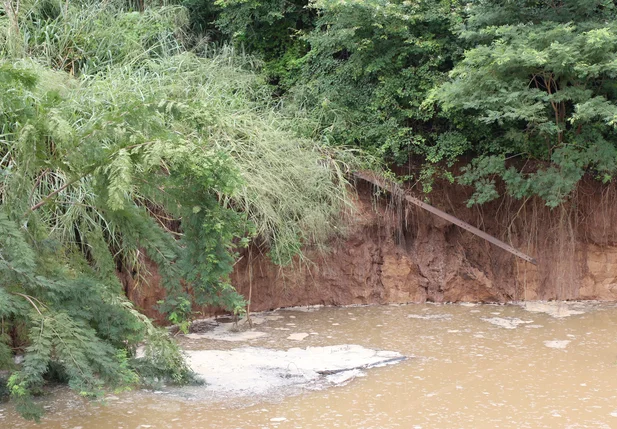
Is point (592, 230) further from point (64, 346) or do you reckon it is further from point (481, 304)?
point (64, 346)

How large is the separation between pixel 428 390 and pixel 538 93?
4.05m

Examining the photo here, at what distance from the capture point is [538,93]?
8.62 meters

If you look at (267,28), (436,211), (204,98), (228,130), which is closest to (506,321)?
(436,211)

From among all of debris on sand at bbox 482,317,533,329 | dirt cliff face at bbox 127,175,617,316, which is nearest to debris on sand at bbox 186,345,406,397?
debris on sand at bbox 482,317,533,329

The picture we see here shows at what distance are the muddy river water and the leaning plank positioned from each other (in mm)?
1137

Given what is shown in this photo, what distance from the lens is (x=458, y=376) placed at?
659cm

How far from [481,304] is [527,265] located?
0.83m

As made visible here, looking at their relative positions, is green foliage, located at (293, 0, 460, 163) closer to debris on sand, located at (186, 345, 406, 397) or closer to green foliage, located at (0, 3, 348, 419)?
green foliage, located at (0, 3, 348, 419)

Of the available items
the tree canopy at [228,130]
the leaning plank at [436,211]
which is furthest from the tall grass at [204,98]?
the leaning plank at [436,211]

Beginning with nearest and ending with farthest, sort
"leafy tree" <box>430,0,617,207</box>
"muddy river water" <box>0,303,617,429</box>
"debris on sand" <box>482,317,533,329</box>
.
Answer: "muddy river water" <box>0,303,617,429</box>, "leafy tree" <box>430,0,617,207</box>, "debris on sand" <box>482,317,533,329</box>

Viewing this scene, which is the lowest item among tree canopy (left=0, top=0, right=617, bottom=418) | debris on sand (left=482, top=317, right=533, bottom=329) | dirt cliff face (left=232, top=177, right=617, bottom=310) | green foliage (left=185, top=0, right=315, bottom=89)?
debris on sand (left=482, top=317, right=533, bottom=329)

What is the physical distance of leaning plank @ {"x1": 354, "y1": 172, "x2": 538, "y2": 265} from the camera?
9656 mm

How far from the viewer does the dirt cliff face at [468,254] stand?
990cm

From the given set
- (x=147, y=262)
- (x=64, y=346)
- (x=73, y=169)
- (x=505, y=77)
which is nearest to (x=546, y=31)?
(x=505, y=77)
